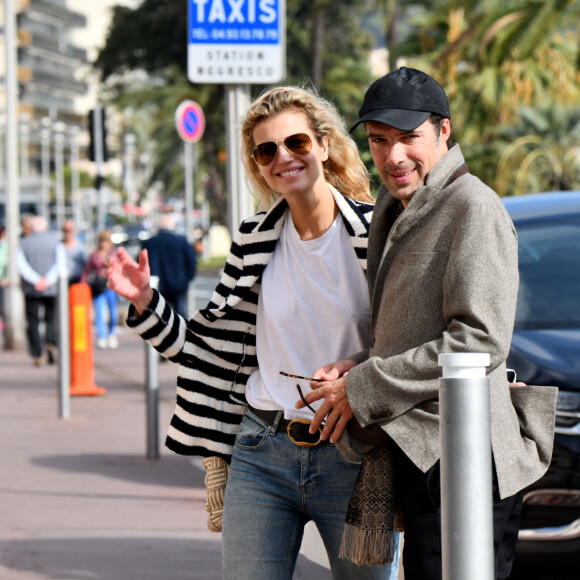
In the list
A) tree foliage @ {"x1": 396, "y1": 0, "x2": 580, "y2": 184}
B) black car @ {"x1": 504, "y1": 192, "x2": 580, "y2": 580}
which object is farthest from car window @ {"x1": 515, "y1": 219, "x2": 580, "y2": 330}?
tree foliage @ {"x1": 396, "y1": 0, "x2": 580, "y2": 184}

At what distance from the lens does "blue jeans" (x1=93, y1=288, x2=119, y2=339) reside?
1731 centimetres

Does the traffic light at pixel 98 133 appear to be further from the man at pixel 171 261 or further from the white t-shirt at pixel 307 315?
the white t-shirt at pixel 307 315

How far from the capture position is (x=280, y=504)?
304cm

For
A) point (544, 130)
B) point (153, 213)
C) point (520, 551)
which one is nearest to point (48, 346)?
point (520, 551)

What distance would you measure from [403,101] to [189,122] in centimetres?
1181

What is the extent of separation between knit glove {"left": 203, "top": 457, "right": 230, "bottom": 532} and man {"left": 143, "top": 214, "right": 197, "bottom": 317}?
1082 centimetres

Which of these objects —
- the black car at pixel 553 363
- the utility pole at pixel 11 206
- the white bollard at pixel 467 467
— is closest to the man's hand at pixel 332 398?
the white bollard at pixel 467 467

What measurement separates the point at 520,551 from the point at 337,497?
160 cm

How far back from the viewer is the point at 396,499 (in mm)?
2730

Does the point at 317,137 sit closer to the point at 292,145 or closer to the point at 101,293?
the point at 292,145

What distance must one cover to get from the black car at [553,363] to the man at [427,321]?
5.08 ft

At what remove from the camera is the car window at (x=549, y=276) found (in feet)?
16.1

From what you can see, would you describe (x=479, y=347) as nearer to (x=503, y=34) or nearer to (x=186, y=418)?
(x=186, y=418)

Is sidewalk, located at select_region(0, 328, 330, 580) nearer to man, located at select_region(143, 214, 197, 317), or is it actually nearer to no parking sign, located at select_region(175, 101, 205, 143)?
man, located at select_region(143, 214, 197, 317)
